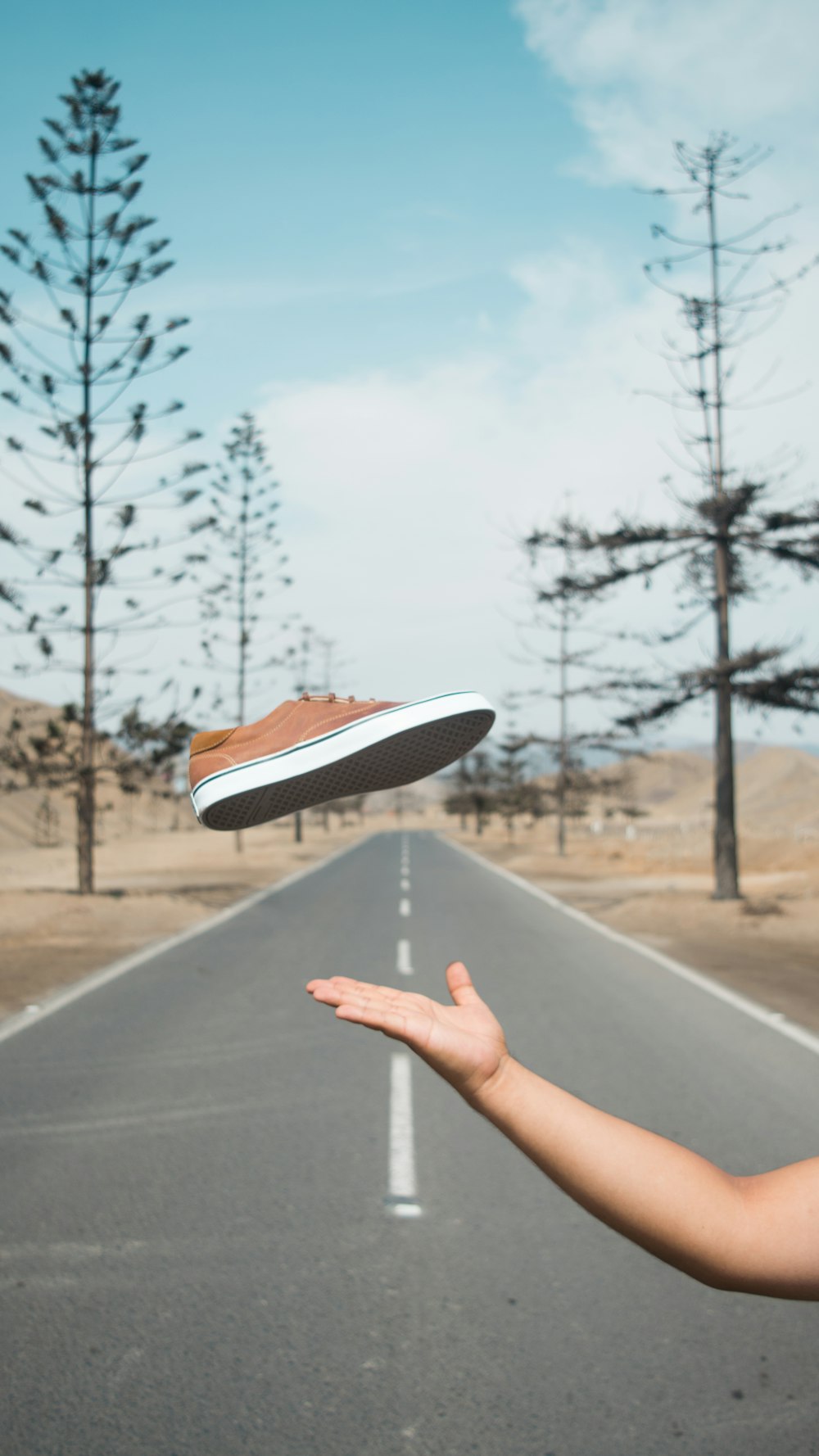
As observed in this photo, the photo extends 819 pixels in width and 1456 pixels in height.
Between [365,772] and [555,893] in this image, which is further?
[555,893]

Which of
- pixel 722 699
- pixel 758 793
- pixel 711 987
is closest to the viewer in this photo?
pixel 711 987

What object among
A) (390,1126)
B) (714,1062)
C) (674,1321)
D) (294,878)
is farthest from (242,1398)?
(294,878)

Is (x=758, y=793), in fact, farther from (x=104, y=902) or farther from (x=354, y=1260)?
(x=354, y=1260)

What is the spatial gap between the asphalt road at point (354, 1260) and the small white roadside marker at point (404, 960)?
2.55m

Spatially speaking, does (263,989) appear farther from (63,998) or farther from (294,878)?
(294,878)

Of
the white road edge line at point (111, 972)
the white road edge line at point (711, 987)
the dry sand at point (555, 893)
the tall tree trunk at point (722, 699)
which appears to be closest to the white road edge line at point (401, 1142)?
the white road edge line at point (711, 987)

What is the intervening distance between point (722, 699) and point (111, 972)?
35.0 ft

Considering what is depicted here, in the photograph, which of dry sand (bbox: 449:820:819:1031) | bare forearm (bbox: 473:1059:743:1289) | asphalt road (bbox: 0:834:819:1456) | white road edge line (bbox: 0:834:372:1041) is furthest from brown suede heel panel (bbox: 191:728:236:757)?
dry sand (bbox: 449:820:819:1031)

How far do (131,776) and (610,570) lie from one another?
32.4 ft

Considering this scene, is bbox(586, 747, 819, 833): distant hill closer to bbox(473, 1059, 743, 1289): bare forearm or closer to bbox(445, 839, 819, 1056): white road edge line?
bbox(445, 839, 819, 1056): white road edge line

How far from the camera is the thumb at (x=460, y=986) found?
1.58 meters

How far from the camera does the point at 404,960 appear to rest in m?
12.4

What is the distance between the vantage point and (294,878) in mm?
27469

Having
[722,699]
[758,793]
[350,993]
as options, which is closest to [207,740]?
[350,993]
